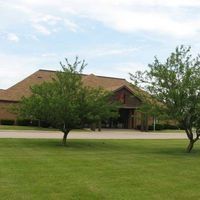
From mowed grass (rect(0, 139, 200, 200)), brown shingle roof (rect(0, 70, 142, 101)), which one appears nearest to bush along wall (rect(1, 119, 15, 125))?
brown shingle roof (rect(0, 70, 142, 101))

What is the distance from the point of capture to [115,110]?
26922mm

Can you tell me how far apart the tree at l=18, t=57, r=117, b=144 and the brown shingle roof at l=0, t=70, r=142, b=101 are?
24404mm

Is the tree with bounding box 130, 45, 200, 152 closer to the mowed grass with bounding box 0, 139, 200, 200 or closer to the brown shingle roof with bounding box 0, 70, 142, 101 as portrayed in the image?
the mowed grass with bounding box 0, 139, 200, 200

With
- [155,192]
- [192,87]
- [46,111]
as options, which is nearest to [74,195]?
[155,192]

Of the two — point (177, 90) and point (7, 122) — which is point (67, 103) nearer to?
point (177, 90)

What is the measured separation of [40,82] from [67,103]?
101 ft

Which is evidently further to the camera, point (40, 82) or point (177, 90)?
point (40, 82)

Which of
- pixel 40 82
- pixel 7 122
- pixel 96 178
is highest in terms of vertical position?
pixel 40 82

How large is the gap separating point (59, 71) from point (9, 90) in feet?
97.7

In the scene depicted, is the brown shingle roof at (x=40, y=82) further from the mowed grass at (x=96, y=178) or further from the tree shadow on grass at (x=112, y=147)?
the mowed grass at (x=96, y=178)

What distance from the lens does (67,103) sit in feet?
79.4

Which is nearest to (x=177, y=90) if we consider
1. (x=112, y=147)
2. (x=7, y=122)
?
(x=112, y=147)

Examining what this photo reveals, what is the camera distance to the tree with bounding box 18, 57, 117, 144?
24250mm

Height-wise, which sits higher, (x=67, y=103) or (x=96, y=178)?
(x=67, y=103)
